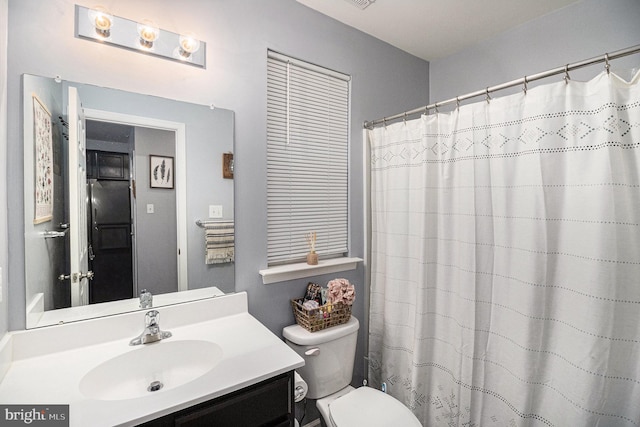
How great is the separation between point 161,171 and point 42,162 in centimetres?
40

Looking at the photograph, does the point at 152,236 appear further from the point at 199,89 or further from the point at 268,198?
the point at 199,89

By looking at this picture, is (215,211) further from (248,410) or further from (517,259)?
(517,259)

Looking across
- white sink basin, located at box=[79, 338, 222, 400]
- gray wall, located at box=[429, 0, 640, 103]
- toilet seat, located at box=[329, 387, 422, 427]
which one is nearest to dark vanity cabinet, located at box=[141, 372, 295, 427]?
white sink basin, located at box=[79, 338, 222, 400]

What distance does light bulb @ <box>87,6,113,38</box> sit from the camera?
121 centimetres

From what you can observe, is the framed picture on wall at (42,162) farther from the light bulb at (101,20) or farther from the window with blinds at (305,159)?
the window with blinds at (305,159)

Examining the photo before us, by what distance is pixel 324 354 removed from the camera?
1596 mm

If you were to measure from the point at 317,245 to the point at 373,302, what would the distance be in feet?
1.85

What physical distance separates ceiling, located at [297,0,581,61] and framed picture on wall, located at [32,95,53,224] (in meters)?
1.38

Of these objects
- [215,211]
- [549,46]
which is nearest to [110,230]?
[215,211]

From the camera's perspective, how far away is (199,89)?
1.45 m

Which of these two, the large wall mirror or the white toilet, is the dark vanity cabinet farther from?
the large wall mirror

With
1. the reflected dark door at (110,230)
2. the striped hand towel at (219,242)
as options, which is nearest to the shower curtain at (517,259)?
the striped hand towel at (219,242)

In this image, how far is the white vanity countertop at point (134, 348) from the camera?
34.5 inches

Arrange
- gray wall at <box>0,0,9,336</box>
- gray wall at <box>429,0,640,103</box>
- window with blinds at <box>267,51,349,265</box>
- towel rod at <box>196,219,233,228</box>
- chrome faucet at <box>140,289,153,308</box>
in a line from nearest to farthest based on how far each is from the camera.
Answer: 1. gray wall at <box>0,0,9,336</box>
2. chrome faucet at <box>140,289,153,308</box>
3. towel rod at <box>196,219,233,228</box>
4. gray wall at <box>429,0,640,103</box>
5. window with blinds at <box>267,51,349,265</box>
